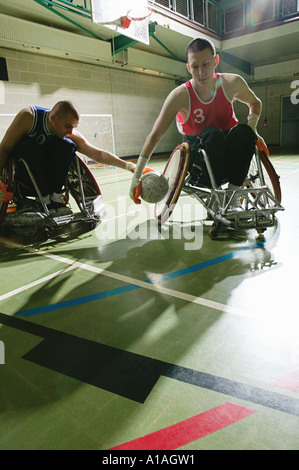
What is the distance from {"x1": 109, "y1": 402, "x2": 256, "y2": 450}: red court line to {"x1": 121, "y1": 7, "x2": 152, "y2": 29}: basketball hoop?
976 cm

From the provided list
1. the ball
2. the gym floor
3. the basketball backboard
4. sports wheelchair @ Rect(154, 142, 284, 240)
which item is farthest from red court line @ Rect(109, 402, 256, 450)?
the basketball backboard

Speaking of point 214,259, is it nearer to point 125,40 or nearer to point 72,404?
point 72,404

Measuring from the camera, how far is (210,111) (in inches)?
→ 129

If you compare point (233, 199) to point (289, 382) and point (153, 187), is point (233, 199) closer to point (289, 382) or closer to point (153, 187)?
point (153, 187)

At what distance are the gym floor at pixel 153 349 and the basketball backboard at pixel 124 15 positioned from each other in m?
7.45

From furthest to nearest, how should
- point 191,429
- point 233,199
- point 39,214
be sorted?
1. point 39,214
2. point 233,199
3. point 191,429

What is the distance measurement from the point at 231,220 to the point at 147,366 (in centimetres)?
189

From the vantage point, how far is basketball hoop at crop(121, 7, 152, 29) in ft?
27.3

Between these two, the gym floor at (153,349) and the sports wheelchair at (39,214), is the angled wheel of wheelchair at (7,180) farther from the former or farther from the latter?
the gym floor at (153,349)

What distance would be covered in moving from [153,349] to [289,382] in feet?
2.19

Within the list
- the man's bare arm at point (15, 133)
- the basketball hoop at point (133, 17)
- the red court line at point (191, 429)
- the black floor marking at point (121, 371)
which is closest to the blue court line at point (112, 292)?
the black floor marking at point (121, 371)

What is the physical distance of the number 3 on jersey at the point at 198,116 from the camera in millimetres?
3273

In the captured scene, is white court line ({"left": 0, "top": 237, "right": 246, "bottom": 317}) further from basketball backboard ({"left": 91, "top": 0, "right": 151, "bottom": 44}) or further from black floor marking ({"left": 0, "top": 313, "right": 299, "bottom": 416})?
basketball backboard ({"left": 91, "top": 0, "right": 151, "bottom": 44})

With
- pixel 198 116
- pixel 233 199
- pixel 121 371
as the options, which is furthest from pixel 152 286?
pixel 198 116
